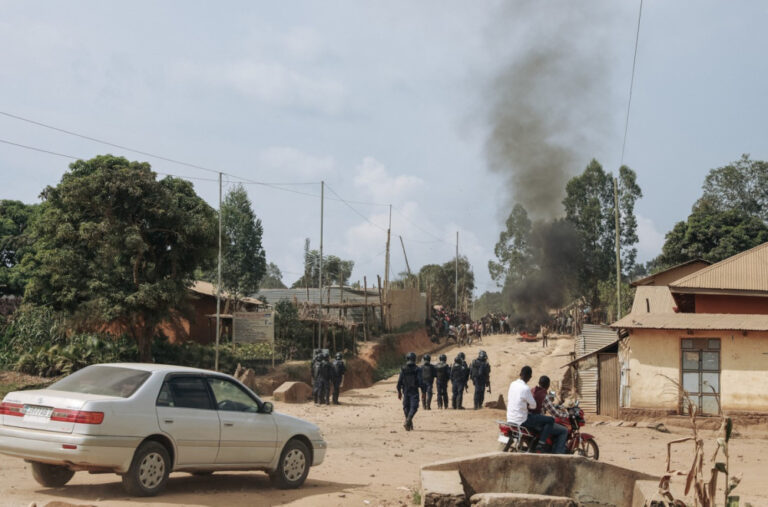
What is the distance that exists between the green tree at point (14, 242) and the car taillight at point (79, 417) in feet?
99.5

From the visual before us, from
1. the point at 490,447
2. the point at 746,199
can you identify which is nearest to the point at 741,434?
the point at 490,447

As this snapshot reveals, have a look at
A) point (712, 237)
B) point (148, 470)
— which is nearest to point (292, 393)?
point (148, 470)

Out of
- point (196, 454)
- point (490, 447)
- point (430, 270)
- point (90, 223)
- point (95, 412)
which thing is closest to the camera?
point (95, 412)

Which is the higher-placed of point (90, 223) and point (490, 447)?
point (90, 223)

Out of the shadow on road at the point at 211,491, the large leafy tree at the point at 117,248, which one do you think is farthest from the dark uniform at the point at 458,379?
the shadow on road at the point at 211,491

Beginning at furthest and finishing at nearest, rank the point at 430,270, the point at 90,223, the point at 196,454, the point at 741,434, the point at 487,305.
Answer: the point at 487,305, the point at 430,270, the point at 90,223, the point at 741,434, the point at 196,454

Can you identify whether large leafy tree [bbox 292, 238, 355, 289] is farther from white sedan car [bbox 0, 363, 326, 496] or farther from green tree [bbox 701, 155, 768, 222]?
white sedan car [bbox 0, 363, 326, 496]

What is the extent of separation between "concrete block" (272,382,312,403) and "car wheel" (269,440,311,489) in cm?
1533

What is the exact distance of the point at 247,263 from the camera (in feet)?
190

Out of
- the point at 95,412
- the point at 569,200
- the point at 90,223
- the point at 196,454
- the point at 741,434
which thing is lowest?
the point at 741,434

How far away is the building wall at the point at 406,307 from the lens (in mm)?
47750

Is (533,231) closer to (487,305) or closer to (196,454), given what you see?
(487,305)

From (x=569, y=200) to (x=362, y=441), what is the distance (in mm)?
41201

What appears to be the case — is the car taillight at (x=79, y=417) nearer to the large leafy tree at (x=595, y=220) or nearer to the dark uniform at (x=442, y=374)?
the dark uniform at (x=442, y=374)
